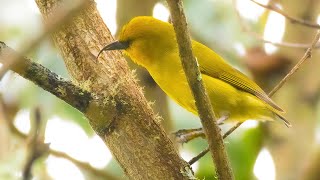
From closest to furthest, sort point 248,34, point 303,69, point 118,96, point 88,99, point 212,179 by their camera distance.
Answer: point 88,99 → point 118,96 → point 303,69 → point 212,179 → point 248,34

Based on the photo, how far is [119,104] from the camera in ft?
5.86

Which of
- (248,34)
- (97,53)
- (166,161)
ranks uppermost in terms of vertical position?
(248,34)

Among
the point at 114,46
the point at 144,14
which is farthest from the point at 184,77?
the point at 114,46

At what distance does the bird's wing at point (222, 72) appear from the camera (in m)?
2.85

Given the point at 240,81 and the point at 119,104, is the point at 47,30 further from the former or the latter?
the point at 240,81

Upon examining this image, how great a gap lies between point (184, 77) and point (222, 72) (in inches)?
14.0

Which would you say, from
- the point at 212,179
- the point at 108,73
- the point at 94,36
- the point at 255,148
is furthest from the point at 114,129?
the point at 255,148

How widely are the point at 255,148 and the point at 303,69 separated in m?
0.71

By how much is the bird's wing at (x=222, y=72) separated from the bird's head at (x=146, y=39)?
169 millimetres

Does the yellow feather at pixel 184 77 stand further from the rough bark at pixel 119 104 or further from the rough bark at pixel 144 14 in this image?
the rough bark at pixel 119 104

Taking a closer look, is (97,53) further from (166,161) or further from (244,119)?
(244,119)

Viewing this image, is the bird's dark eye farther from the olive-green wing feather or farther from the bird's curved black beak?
the olive-green wing feather

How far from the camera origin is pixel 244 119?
9.21 feet

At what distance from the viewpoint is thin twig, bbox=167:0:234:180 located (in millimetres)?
1398
